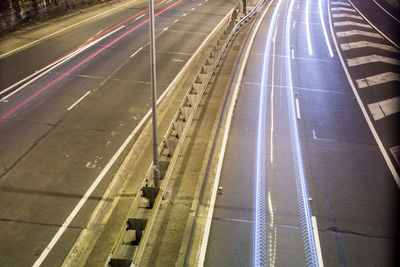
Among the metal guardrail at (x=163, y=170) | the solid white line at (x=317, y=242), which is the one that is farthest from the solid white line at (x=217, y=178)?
the solid white line at (x=317, y=242)

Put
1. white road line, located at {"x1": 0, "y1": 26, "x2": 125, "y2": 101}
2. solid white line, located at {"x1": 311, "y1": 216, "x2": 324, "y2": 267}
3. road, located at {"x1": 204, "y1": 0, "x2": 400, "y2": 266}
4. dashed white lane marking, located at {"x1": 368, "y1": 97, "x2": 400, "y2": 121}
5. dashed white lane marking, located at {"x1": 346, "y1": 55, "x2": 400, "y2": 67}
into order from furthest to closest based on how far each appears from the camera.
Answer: dashed white lane marking, located at {"x1": 346, "y1": 55, "x2": 400, "y2": 67} < white road line, located at {"x1": 0, "y1": 26, "x2": 125, "y2": 101} < dashed white lane marking, located at {"x1": 368, "y1": 97, "x2": 400, "y2": 121} < road, located at {"x1": 204, "y1": 0, "x2": 400, "y2": 266} < solid white line, located at {"x1": 311, "y1": 216, "x2": 324, "y2": 267}

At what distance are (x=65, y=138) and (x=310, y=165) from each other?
9.42 m

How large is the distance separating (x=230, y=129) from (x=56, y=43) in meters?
17.0

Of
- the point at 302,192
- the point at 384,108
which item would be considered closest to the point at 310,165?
the point at 302,192

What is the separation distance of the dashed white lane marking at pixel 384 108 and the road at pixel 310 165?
0.06m

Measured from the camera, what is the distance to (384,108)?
18.6 metres

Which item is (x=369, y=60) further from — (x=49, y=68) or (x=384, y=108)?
(x=49, y=68)

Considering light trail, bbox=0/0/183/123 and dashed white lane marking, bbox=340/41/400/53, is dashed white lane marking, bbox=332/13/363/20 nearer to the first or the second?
dashed white lane marking, bbox=340/41/400/53

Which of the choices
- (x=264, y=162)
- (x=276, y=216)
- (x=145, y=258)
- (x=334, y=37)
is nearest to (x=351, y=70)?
(x=334, y=37)

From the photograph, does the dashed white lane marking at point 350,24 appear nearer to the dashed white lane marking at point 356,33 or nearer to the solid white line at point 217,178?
the dashed white lane marking at point 356,33

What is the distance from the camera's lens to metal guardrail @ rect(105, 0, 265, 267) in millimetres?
7791

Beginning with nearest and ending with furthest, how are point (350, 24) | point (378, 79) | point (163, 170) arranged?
point (163, 170) → point (378, 79) → point (350, 24)

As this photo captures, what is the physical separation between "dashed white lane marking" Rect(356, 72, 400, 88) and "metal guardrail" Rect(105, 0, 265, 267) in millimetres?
8627

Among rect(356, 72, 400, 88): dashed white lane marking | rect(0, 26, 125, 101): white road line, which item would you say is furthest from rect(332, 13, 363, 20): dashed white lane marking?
rect(0, 26, 125, 101): white road line
